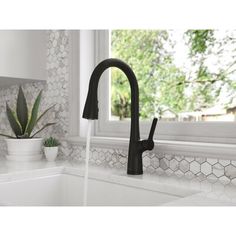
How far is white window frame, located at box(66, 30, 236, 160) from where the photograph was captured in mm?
Result: 1134

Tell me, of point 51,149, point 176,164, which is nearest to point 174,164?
point 176,164

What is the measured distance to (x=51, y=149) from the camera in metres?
1.43

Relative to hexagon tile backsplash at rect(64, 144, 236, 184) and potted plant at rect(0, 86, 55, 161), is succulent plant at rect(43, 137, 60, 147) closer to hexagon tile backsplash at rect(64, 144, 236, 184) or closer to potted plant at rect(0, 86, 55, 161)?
potted plant at rect(0, 86, 55, 161)

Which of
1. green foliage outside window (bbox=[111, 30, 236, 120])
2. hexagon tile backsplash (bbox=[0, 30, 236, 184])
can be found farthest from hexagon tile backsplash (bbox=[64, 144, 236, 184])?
green foliage outside window (bbox=[111, 30, 236, 120])

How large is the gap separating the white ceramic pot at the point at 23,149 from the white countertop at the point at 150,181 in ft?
0.15

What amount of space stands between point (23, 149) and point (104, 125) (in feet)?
1.22

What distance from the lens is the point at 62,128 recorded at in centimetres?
157

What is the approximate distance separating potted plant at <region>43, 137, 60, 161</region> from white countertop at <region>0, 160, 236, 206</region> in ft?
0.12

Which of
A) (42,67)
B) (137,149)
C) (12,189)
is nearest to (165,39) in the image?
(137,149)

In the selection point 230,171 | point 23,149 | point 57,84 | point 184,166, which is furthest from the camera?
point 57,84

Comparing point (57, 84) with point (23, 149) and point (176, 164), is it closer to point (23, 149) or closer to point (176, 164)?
point (23, 149)

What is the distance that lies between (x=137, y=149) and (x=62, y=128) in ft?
1.88
